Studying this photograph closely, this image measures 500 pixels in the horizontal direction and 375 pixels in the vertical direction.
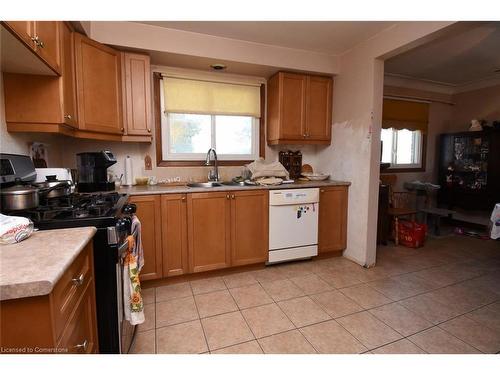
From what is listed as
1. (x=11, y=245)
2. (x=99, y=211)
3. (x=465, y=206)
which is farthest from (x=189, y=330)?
(x=465, y=206)

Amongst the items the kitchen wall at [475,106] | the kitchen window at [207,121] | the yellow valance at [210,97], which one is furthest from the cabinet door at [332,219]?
the kitchen wall at [475,106]

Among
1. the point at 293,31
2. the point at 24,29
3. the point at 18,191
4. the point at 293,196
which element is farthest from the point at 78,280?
the point at 293,31

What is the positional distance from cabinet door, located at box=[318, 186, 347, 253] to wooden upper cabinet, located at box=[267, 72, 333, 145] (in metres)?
0.67

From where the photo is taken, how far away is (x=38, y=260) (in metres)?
0.79

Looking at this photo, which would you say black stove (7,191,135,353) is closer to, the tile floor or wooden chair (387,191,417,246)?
the tile floor

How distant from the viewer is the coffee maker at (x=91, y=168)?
6.81ft

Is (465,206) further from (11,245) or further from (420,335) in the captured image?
(11,245)

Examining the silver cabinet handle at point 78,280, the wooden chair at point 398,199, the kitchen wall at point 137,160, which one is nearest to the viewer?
the silver cabinet handle at point 78,280

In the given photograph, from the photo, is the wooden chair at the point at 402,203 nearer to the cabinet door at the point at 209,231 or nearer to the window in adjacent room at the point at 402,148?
the window in adjacent room at the point at 402,148

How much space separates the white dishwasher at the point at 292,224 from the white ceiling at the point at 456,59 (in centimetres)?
176

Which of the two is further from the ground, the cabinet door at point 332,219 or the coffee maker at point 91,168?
the coffee maker at point 91,168

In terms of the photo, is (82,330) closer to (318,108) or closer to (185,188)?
(185,188)
